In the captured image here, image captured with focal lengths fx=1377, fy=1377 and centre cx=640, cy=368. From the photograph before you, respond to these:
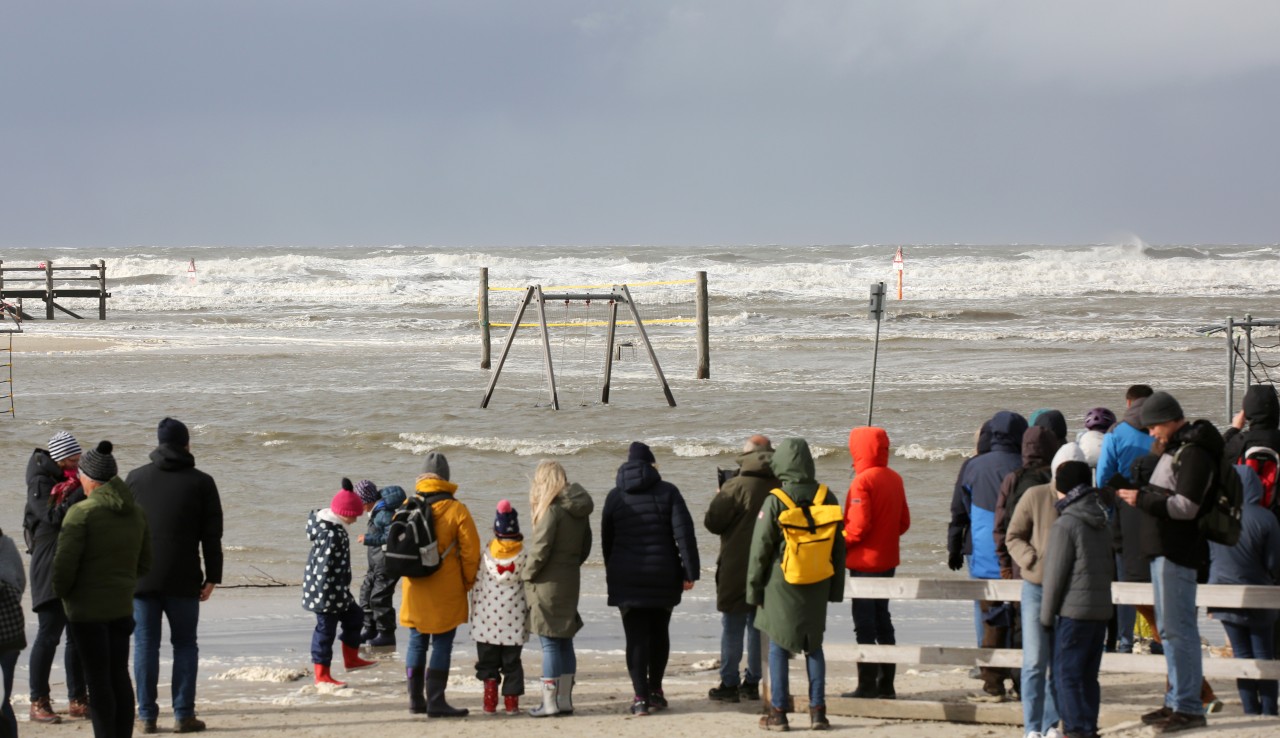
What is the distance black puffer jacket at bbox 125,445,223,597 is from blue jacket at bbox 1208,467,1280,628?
471 cm

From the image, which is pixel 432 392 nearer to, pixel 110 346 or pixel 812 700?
pixel 110 346

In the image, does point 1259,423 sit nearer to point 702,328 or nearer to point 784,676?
point 784,676

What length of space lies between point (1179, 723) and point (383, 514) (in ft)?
13.1

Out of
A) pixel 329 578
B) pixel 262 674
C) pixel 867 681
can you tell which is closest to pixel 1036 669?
pixel 867 681

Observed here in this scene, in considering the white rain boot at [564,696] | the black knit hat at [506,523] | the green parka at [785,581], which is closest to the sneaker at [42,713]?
the black knit hat at [506,523]

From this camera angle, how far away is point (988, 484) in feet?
22.6

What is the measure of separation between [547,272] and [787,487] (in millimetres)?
69610

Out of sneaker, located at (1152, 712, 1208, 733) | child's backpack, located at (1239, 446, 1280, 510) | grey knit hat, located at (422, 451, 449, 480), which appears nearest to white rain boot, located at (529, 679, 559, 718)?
Answer: grey knit hat, located at (422, 451, 449, 480)

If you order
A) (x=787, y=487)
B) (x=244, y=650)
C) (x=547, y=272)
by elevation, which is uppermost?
(x=547, y=272)

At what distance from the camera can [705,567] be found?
1055 centimetres

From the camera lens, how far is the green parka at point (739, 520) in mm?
6801

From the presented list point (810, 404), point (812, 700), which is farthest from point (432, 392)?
point (812, 700)

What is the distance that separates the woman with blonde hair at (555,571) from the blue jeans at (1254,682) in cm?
306

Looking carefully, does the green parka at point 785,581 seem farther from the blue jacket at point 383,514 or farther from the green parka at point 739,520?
the blue jacket at point 383,514
